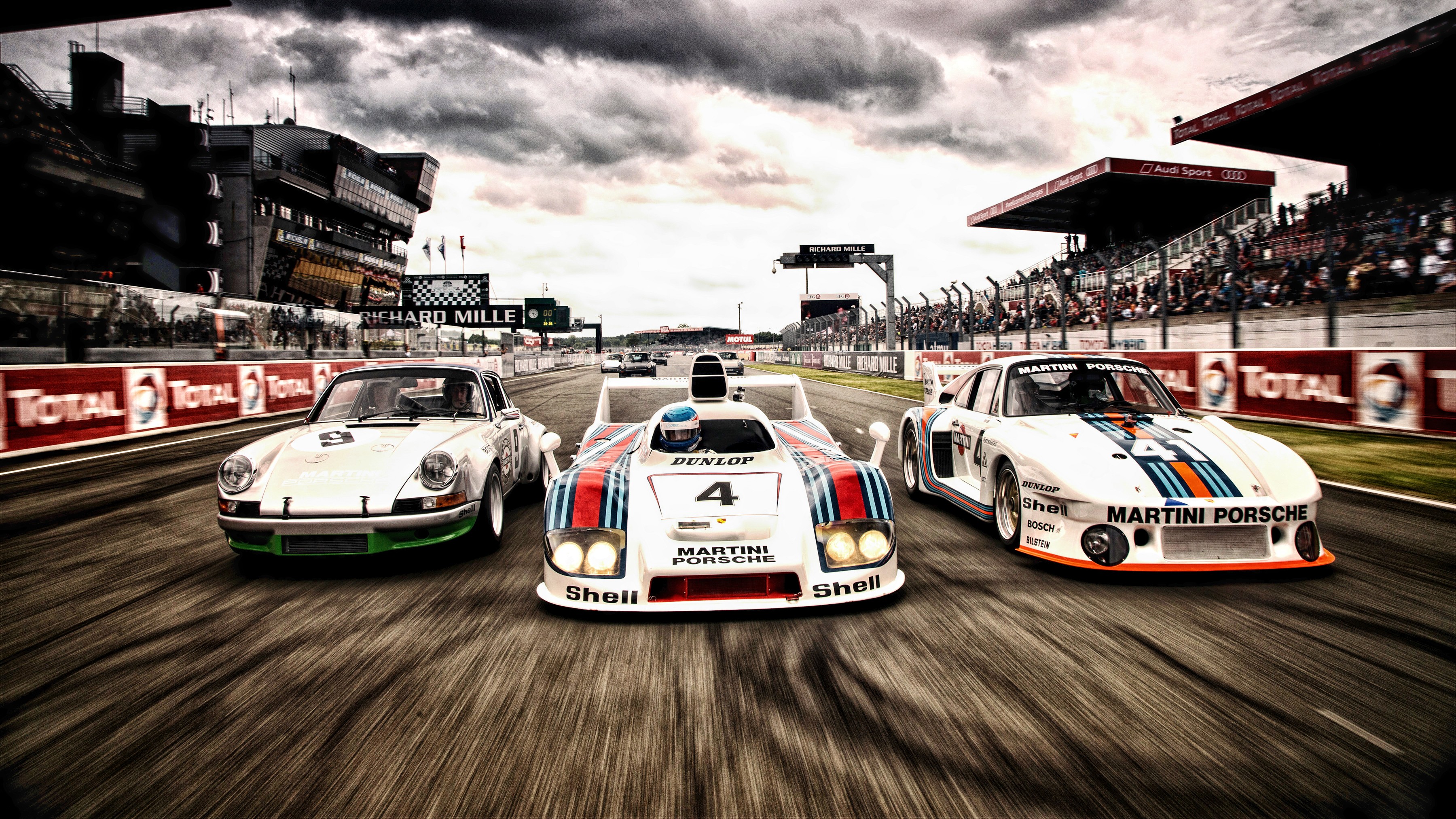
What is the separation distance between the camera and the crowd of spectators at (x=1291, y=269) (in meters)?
10.2

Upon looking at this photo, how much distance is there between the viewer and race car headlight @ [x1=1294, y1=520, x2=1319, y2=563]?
375 centimetres

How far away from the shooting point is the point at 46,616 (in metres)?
3.50

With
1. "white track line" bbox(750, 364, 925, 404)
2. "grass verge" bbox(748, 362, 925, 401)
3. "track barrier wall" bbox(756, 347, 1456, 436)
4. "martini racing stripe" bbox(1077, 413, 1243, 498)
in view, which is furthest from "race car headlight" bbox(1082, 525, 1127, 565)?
"grass verge" bbox(748, 362, 925, 401)

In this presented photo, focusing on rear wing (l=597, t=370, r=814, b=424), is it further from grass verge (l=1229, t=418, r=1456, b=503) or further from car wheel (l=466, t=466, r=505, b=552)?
grass verge (l=1229, t=418, r=1456, b=503)

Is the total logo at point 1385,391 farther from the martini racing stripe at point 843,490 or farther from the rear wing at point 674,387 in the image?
the martini racing stripe at point 843,490

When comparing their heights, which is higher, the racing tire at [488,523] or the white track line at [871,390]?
the white track line at [871,390]

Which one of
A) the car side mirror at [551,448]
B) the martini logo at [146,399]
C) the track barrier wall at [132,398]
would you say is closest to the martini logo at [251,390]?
the track barrier wall at [132,398]

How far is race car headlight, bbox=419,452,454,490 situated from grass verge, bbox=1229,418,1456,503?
714cm

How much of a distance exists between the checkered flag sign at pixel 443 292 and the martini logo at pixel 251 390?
24993mm

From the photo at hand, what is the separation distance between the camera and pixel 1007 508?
15.0 feet

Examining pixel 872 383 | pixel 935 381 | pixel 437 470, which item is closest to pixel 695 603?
pixel 437 470

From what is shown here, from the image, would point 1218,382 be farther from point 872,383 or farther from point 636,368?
point 636,368

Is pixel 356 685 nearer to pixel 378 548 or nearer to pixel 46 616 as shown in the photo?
pixel 378 548

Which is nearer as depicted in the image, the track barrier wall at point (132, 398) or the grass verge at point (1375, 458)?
the grass verge at point (1375, 458)
